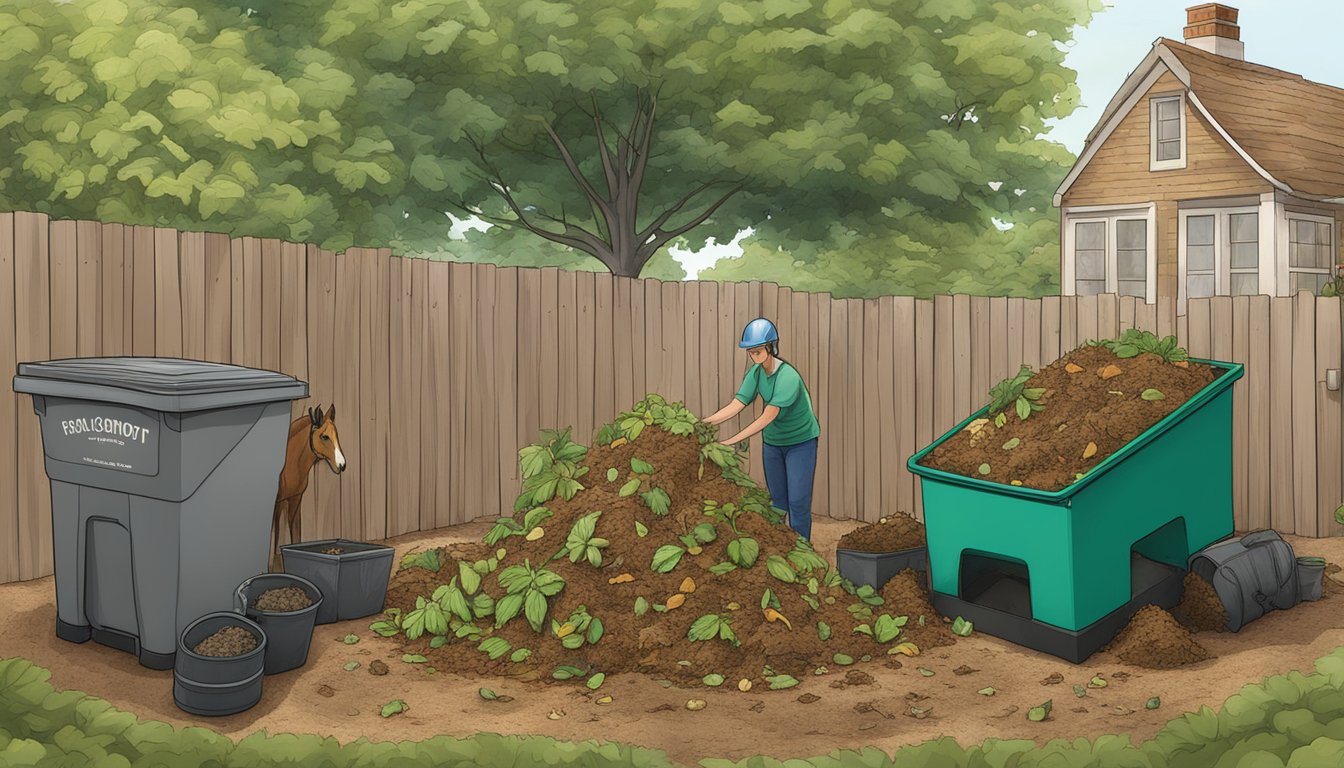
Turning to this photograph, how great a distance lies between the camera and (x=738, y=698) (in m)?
4.90

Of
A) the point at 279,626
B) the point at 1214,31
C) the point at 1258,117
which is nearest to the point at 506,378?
the point at 279,626

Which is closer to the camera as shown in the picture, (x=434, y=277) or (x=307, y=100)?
(x=434, y=277)

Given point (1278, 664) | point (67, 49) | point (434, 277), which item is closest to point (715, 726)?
point (1278, 664)

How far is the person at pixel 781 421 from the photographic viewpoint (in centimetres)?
699

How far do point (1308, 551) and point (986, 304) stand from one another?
9.12ft

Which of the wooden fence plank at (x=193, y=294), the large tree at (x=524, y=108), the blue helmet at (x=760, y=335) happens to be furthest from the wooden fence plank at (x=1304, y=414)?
the large tree at (x=524, y=108)

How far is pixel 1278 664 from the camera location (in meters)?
5.07

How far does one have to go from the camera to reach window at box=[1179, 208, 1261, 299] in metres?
15.6

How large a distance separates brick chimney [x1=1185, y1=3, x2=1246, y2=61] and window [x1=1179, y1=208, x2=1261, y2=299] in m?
3.90

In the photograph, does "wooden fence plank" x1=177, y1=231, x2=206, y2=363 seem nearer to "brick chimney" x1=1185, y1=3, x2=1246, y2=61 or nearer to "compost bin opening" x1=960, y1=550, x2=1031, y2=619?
"compost bin opening" x1=960, y1=550, x2=1031, y2=619

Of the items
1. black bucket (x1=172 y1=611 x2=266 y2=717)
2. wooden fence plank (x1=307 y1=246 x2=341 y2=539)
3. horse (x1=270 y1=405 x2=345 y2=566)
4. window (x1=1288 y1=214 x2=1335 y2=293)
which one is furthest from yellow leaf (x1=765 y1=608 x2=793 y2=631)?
window (x1=1288 y1=214 x2=1335 y2=293)

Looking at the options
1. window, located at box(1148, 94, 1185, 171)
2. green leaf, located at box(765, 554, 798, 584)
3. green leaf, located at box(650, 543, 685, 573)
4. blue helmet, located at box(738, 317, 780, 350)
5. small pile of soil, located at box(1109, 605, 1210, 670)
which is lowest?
small pile of soil, located at box(1109, 605, 1210, 670)

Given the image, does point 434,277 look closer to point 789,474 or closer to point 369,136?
point 789,474

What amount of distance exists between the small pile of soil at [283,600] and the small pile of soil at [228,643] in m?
0.25
